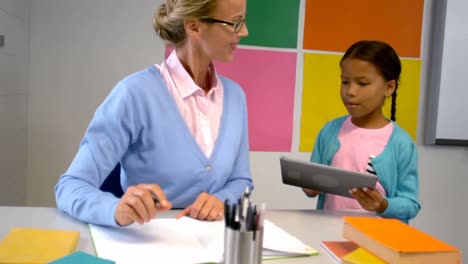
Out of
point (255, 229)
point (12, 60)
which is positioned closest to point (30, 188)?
point (12, 60)

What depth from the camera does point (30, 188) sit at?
229 centimetres

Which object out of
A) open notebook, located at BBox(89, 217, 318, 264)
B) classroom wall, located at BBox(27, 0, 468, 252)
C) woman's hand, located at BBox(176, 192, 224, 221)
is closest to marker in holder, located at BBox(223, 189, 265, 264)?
open notebook, located at BBox(89, 217, 318, 264)

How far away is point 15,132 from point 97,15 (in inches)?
26.2

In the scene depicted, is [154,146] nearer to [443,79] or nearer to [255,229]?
[255,229]

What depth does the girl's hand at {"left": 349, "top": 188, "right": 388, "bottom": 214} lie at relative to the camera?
1.20 meters

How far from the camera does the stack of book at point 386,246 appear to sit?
2.51ft

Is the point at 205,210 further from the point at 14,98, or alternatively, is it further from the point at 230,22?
the point at 14,98

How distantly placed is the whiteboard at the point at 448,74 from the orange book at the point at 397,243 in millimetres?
1923

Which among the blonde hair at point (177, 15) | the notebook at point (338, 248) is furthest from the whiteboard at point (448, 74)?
the notebook at point (338, 248)

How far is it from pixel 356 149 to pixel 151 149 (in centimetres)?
71

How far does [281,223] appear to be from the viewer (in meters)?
1.12

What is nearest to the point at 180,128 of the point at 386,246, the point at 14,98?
the point at 386,246

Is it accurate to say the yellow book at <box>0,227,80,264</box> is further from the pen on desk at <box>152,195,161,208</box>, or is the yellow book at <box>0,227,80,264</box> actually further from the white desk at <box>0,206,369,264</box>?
the pen on desk at <box>152,195,161,208</box>

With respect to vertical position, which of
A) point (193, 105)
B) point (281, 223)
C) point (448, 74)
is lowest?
point (281, 223)
